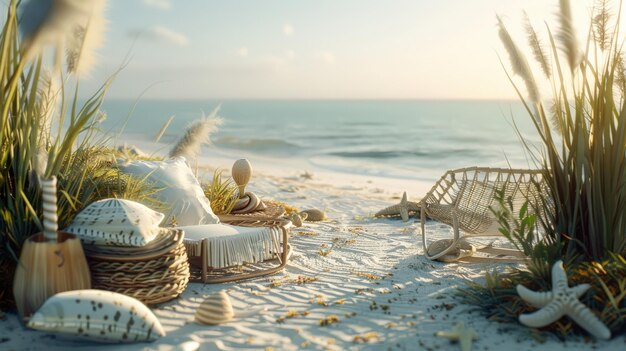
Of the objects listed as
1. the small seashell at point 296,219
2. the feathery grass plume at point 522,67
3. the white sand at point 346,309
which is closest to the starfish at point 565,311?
the white sand at point 346,309

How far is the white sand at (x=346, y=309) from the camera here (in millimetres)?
3199

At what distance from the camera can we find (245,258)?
4.45 metres

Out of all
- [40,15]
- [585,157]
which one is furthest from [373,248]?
[40,15]

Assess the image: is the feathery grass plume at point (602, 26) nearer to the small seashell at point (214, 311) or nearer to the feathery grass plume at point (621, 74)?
the feathery grass plume at point (621, 74)

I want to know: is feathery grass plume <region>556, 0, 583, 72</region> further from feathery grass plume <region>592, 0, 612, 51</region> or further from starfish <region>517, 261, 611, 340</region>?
starfish <region>517, 261, 611, 340</region>

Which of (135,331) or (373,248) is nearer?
(135,331)

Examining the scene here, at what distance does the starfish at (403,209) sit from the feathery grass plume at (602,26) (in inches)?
150

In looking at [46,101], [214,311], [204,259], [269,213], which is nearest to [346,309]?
[214,311]

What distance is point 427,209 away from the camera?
545 cm

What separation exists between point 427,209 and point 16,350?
3591 millimetres

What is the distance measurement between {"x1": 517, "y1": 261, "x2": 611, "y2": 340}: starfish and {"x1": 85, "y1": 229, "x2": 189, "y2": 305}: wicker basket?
2102 millimetres

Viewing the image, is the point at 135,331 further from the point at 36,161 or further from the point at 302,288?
the point at 302,288

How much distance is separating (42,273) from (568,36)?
3365 mm

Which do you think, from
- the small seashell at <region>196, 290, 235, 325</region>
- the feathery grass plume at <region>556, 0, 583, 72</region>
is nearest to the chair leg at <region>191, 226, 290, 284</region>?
the small seashell at <region>196, 290, 235, 325</region>
